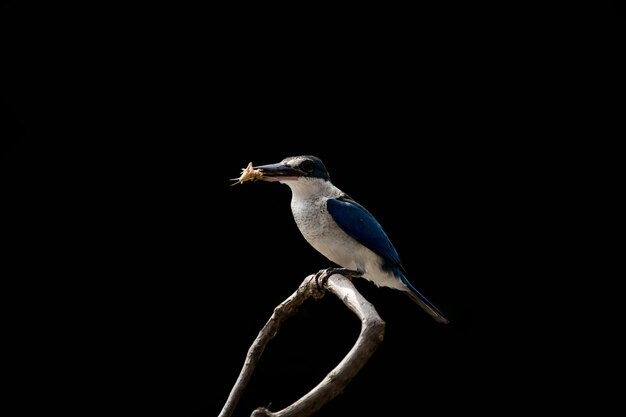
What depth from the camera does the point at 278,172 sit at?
339 cm

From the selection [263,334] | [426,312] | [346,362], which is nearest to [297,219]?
[263,334]

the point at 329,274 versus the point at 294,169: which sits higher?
the point at 294,169

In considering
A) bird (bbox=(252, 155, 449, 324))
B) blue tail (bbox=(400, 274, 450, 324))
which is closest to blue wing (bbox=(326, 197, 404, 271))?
bird (bbox=(252, 155, 449, 324))

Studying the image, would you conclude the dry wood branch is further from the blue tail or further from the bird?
the blue tail

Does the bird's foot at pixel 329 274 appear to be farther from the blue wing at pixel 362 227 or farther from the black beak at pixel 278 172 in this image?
the black beak at pixel 278 172

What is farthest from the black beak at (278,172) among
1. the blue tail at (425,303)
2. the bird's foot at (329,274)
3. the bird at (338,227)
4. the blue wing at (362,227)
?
the blue tail at (425,303)

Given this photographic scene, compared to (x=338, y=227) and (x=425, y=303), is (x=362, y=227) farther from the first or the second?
(x=425, y=303)

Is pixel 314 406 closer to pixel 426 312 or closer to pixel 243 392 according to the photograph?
pixel 243 392

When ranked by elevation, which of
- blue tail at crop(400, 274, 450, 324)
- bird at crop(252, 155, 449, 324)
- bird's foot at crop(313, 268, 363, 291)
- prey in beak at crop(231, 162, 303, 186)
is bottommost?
blue tail at crop(400, 274, 450, 324)

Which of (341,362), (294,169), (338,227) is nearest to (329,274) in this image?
(338,227)

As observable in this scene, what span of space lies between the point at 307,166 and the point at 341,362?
116 centimetres

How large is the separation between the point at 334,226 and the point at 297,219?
211 millimetres

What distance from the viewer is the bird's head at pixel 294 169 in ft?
11.1

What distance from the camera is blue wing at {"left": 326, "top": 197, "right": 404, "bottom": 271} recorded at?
11.1ft
